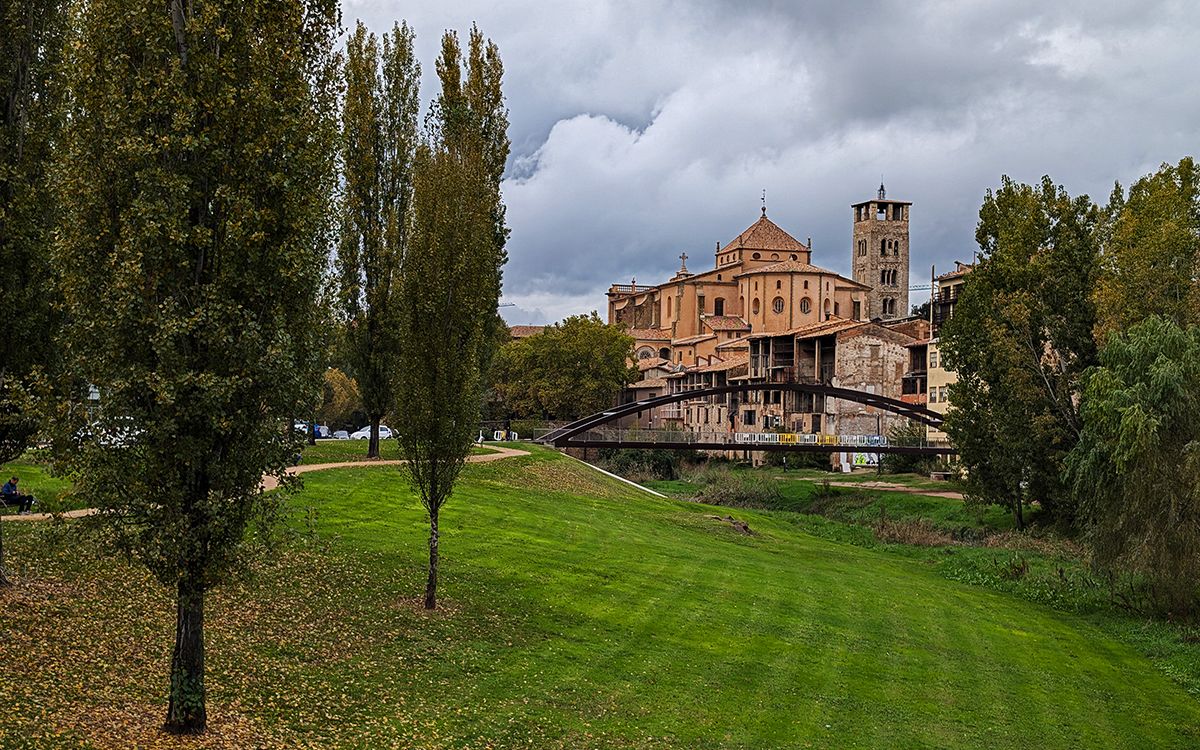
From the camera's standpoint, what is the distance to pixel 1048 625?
28.7m

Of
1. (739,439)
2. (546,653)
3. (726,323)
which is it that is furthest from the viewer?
(726,323)

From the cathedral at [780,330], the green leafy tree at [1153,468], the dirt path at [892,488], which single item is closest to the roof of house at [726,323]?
the cathedral at [780,330]

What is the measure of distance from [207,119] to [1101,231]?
129ft

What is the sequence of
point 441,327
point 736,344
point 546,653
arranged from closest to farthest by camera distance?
point 546,653
point 441,327
point 736,344

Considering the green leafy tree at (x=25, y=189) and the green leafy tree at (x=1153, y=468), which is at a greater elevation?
the green leafy tree at (x=25, y=189)

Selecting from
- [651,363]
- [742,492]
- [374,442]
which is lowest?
[742,492]

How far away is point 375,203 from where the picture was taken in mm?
39594

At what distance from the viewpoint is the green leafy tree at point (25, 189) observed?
53.3 feet

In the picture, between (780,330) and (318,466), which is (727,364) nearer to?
(780,330)

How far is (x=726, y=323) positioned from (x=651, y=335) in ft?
38.2

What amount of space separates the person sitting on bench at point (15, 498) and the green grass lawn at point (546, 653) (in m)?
2.34

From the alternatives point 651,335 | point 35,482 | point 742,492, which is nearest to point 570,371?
point 742,492

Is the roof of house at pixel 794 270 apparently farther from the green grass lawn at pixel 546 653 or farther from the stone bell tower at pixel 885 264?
the green grass lawn at pixel 546 653

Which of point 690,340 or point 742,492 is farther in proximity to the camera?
point 690,340
